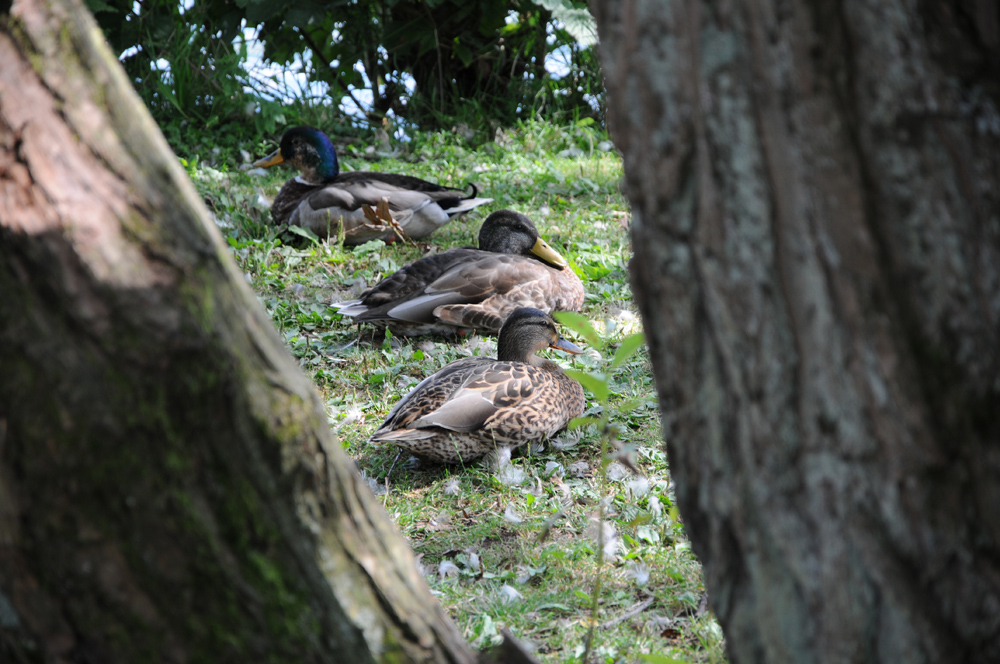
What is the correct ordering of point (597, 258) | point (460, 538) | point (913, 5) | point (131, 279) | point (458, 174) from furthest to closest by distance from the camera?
point (458, 174) < point (597, 258) < point (460, 538) < point (131, 279) < point (913, 5)

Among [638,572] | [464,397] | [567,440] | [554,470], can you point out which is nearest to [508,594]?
[638,572]

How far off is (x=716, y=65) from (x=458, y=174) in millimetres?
7103

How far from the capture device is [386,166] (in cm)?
834

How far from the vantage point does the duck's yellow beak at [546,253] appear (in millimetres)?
5668

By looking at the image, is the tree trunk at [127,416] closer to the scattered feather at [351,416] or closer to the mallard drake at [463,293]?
the scattered feather at [351,416]

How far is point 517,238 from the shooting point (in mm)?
5707

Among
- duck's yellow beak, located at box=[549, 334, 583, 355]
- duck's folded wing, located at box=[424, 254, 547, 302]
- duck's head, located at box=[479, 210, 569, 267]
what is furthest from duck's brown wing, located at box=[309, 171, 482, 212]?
duck's yellow beak, located at box=[549, 334, 583, 355]

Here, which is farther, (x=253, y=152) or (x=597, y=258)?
(x=253, y=152)

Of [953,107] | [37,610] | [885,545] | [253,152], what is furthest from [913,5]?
[253,152]

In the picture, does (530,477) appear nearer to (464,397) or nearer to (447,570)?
(464,397)

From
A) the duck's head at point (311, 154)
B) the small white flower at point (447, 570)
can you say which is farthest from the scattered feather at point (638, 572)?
the duck's head at point (311, 154)

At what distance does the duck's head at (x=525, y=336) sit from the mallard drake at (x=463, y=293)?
0.74 meters

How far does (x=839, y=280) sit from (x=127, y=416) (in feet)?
3.07

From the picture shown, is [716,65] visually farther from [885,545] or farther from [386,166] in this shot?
[386,166]
